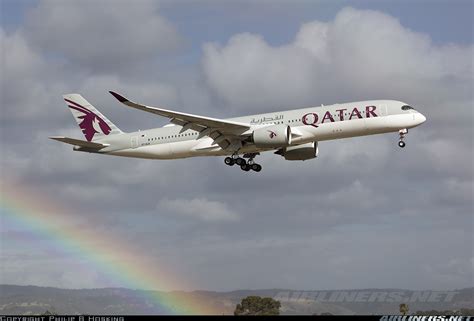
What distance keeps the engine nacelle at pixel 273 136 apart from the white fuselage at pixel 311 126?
689 mm

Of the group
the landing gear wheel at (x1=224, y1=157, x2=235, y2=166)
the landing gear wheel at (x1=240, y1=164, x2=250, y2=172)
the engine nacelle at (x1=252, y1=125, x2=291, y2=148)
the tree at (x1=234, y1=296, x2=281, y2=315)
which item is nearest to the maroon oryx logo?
the landing gear wheel at (x1=224, y1=157, x2=235, y2=166)

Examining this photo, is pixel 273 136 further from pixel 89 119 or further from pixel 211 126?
pixel 89 119

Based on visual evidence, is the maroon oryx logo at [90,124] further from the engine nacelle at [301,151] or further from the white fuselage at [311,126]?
the engine nacelle at [301,151]

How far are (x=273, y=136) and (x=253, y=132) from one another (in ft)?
7.46

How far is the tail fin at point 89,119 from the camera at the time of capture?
7662 centimetres

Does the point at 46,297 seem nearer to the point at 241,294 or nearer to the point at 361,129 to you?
the point at 241,294

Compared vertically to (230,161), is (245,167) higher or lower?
lower

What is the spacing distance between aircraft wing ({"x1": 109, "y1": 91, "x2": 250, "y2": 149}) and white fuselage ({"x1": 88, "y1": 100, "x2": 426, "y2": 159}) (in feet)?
2.24

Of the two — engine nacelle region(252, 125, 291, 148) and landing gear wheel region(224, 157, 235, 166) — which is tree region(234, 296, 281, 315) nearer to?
landing gear wheel region(224, 157, 235, 166)

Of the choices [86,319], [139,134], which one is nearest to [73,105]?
[139,134]

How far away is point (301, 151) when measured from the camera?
239 ft

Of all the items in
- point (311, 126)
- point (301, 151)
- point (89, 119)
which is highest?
point (89, 119)

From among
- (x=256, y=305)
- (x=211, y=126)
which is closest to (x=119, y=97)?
(x=211, y=126)

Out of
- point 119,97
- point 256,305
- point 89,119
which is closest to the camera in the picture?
point 119,97
